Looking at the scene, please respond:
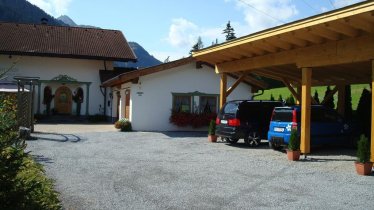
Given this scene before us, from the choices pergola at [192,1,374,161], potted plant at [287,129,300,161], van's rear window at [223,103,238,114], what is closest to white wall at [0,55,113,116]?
pergola at [192,1,374,161]

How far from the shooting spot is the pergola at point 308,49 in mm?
10445

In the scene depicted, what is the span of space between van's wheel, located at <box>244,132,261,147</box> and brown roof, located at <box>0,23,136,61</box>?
59.8ft

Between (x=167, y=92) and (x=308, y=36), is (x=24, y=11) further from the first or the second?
(x=308, y=36)

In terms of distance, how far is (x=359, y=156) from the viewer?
9.85 m

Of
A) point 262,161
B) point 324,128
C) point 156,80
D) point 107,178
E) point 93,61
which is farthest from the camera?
point 93,61

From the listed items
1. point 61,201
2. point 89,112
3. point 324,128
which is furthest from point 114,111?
point 61,201

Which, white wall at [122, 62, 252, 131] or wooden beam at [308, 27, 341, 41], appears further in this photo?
white wall at [122, 62, 252, 131]

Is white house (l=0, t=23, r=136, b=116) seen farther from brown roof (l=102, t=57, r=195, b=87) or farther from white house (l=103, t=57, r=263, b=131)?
brown roof (l=102, t=57, r=195, b=87)

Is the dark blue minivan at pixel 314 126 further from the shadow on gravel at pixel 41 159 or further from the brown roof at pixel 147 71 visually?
the brown roof at pixel 147 71

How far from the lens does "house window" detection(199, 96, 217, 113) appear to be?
24172mm

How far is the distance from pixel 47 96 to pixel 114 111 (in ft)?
16.5

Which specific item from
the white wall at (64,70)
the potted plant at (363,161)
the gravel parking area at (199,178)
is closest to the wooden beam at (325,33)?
the potted plant at (363,161)

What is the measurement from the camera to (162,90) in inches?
909

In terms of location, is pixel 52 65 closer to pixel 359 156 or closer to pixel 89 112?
pixel 89 112
